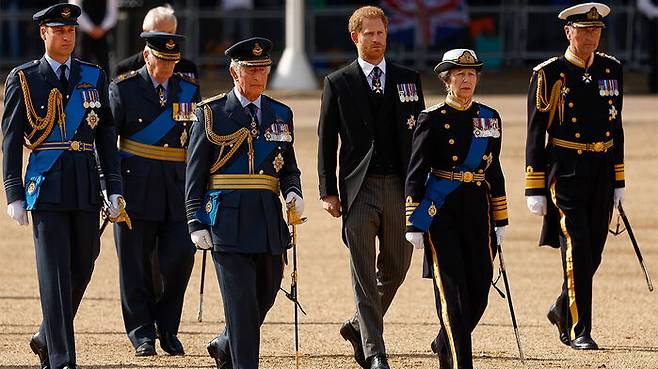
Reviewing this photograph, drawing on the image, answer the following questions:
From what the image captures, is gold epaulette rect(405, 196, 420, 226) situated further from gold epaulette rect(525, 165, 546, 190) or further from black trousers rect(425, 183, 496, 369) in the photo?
gold epaulette rect(525, 165, 546, 190)

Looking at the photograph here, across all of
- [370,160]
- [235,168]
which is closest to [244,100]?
[235,168]

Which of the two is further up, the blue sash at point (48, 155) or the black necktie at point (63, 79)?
the black necktie at point (63, 79)

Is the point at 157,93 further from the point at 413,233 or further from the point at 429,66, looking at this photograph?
the point at 429,66

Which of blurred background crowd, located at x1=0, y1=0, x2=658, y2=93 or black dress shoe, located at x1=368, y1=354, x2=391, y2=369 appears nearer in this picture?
black dress shoe, located at x1=368, y1=354, x2=391, y2=369

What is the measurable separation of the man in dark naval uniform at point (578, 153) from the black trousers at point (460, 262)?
1.50m

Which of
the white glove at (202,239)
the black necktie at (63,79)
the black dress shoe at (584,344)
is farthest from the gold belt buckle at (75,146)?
the black dress shoe at (584,344)

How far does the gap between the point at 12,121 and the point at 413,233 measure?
6.86 ft

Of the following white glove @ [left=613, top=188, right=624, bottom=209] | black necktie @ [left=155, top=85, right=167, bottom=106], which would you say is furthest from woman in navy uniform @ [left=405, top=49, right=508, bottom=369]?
black necktie @ [left=155, top=85, right=167, bottom=106]

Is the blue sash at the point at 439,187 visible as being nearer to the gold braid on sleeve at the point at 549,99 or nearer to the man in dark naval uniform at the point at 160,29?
the gold braid on sleeve at the point at 549,99

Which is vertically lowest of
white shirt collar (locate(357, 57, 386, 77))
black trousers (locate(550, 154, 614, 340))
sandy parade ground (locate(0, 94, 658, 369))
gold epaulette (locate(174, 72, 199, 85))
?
sandy parade ground (locate(0, 94, 658, 369))

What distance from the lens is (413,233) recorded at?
8.80 meters

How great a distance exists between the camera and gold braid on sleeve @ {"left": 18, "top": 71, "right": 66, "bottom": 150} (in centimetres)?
919

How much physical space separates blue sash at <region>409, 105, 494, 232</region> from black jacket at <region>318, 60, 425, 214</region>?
0.46m

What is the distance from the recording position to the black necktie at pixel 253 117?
28.6 feet
